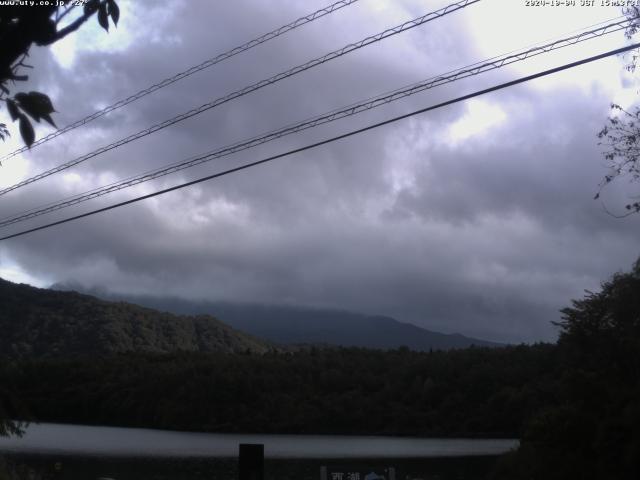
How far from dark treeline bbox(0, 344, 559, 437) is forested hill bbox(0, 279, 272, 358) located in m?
3.85

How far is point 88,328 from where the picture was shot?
10538cm

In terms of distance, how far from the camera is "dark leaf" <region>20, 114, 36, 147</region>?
146 inches

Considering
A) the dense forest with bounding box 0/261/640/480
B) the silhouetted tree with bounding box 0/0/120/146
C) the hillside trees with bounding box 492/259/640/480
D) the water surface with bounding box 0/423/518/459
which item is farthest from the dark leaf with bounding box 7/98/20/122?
the dense forest with bounding box 0/261/640/480

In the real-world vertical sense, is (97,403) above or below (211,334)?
below

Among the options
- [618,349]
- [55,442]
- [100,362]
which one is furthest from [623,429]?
[100,362]

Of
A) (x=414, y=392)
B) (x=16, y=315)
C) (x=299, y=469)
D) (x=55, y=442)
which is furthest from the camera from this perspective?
(x=414, y=392)

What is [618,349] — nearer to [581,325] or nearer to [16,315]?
[581,325]

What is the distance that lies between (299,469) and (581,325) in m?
31.9

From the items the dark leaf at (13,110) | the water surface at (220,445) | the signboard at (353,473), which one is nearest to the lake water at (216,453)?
the water surface at (220,445)

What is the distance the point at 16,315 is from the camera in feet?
264

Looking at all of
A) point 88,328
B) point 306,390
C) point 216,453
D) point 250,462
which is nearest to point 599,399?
point 250,462

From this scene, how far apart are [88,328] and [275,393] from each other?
2793 centimetres

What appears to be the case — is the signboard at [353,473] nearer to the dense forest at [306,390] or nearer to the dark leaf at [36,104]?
the dark leaf at [36,104]

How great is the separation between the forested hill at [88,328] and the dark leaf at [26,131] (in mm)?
50977
